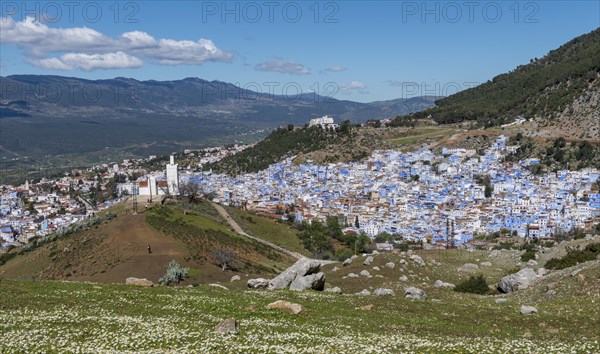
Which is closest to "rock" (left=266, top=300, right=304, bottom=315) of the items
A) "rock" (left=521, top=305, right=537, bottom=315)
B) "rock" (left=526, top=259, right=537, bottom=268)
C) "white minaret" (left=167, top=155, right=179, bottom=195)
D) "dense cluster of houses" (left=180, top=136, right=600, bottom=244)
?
"rock" (left=521, top=305, right=537, bottom=315)

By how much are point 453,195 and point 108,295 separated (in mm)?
A: 98287

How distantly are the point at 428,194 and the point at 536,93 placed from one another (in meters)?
74.8

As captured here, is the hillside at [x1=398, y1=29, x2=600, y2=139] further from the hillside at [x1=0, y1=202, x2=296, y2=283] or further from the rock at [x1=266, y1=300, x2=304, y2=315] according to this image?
the rock at [x1=266, y1=300, x2=304, y2=315]

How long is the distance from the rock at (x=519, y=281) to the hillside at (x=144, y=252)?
21958mm

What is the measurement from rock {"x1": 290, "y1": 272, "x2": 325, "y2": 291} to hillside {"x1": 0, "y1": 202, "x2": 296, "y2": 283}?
1222 centimetres

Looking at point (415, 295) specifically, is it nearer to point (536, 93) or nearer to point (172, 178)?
point (172, 178)

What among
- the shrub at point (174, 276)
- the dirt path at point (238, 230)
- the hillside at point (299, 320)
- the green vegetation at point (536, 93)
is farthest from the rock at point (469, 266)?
the green vegetation at point (536, 93)

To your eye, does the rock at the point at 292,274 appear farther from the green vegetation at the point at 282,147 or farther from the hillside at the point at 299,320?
the green vegetation at the point at 282,147

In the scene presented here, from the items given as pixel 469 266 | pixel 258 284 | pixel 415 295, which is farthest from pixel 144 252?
pixel 415 295

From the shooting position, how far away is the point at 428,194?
115750 millimetres

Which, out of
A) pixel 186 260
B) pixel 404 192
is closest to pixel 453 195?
pixel 404 192

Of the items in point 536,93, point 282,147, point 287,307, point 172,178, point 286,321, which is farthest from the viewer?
point 282,147

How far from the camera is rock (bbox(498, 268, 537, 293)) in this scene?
31.0m

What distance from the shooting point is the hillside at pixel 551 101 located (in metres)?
139
